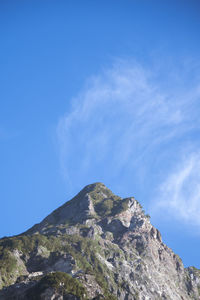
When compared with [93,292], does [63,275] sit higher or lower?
higher

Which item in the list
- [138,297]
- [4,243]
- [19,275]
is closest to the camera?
[19,275]

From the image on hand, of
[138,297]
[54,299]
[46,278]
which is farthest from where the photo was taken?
[138,297]

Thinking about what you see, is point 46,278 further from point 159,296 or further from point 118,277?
point 159,296

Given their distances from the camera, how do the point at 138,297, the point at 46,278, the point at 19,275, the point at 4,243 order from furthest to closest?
the point at 4,243
the point at 138,297
the point at 19,275
the point at 46,278

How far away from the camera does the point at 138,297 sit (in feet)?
588

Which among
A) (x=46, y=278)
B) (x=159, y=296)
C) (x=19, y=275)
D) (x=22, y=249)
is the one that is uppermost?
(x=22, y=249)

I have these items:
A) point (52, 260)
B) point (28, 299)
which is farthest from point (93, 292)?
point (52, 260)

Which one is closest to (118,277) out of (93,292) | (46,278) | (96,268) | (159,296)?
(96,268)

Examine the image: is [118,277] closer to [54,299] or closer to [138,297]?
[138,297]

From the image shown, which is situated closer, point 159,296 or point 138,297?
point 138,297

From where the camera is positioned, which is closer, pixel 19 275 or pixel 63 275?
pixel 63 275

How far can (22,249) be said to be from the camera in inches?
7279

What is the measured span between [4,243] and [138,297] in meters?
75.4

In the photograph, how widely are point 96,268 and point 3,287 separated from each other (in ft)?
189
